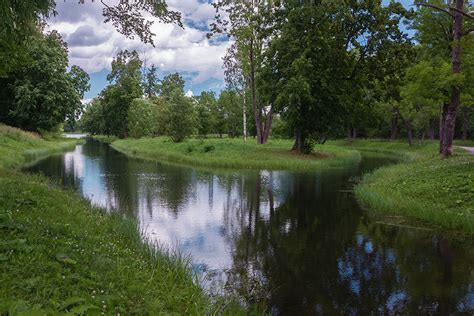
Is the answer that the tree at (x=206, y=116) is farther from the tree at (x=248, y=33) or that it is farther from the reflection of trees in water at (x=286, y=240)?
the reflection of trees in water at (x=286, y=240)

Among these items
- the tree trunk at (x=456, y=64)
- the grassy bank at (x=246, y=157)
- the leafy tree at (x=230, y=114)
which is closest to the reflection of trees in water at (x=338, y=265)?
the tree trunk at (x=456, y=64)

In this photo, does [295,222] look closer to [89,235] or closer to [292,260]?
[292,260]

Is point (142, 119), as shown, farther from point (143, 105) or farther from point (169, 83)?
point (169, 83)

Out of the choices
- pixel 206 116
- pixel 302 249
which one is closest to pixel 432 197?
pixel 302 249

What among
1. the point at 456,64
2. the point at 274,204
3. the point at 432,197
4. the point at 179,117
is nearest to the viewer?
the point at 432,197

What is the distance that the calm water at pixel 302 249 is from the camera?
880 centimetres

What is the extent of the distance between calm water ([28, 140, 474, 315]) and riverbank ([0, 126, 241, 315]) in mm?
1449

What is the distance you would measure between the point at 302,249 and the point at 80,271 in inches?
291

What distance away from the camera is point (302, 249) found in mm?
12391

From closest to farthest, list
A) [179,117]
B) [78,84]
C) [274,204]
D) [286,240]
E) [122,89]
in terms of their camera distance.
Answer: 1. [286,240]
2. [274,204]
3. [179,117]
4. [78,84]
5. [122,89]

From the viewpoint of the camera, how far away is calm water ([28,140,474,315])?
8.80 metres

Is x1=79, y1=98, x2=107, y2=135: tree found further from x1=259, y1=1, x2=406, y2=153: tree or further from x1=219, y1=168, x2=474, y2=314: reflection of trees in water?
x1=219, y1=168, x2=474, y2=314: reflection of trees in water

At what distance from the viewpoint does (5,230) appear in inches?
301

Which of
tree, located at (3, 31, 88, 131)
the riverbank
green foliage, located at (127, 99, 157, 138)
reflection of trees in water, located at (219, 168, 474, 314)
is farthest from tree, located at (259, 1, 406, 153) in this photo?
green foliage, located at (127, 99, 157, 138)
